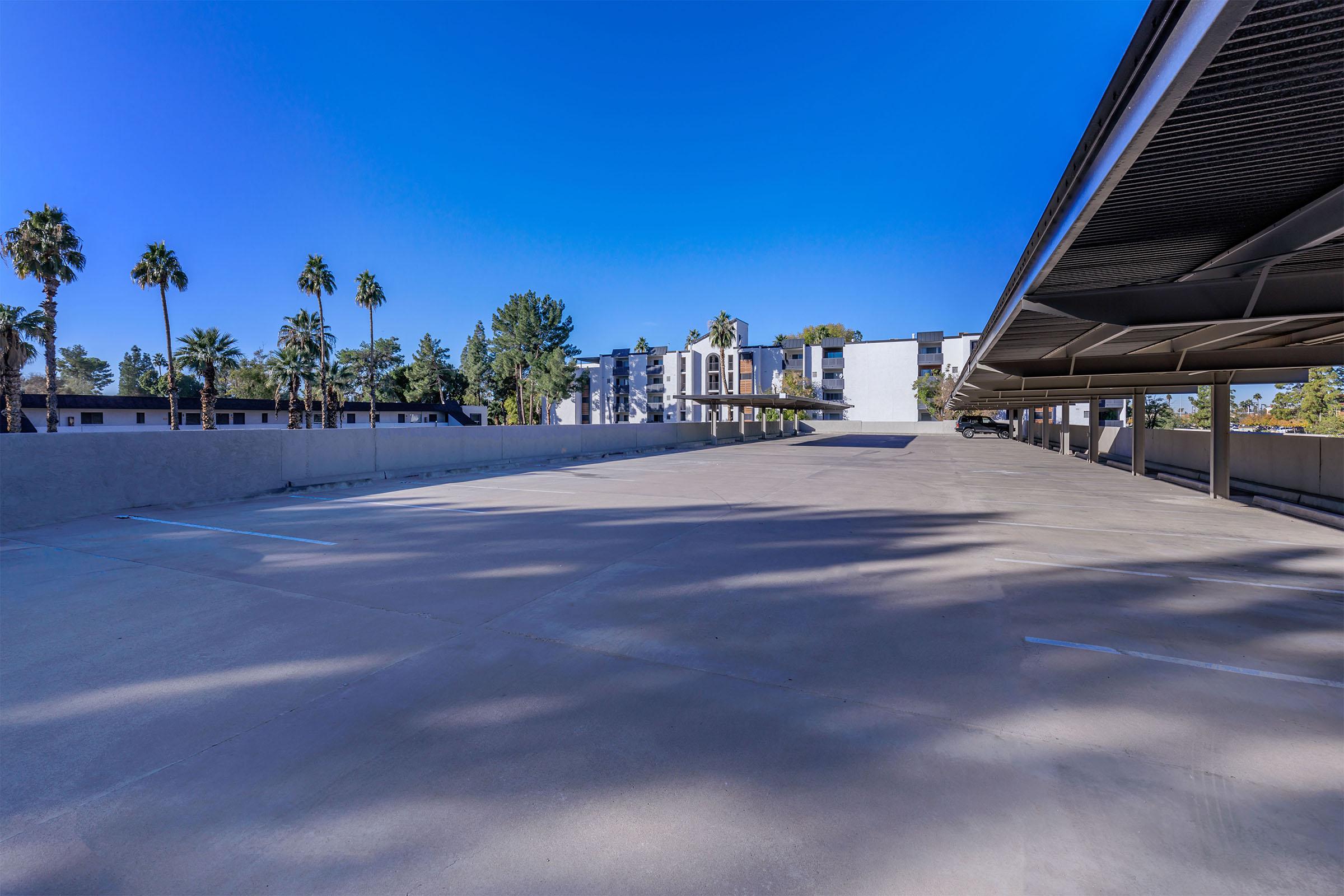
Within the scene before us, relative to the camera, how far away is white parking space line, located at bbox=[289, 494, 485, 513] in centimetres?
1116

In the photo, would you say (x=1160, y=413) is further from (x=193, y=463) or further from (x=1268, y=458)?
(x=193, y=463)

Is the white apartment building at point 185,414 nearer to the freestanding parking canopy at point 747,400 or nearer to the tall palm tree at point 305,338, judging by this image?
the tall palm tree at point 305,338

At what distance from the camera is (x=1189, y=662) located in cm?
428

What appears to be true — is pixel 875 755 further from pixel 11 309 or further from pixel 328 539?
pixel 11 309

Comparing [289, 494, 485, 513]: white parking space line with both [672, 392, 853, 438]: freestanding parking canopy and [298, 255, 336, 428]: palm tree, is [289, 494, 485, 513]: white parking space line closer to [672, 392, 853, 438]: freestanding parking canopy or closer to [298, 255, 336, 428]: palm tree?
[672, 392, 853, 438]: freestanding parking canopy

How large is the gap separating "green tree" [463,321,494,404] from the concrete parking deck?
69.7 metres

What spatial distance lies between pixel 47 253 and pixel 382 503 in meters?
30.3

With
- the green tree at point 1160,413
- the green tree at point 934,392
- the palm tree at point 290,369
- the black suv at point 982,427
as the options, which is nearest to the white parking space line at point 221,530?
the palm tree at point 290,369

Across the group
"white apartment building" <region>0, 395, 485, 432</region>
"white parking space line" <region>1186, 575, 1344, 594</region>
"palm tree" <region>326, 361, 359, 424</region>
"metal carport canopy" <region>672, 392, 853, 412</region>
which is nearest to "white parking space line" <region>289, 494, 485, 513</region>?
"white parking space line" <region>1186, 575, 1344, 594</region>

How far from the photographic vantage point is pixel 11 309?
25.6 meters

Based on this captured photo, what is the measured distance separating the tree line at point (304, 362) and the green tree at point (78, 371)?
183 millimetres

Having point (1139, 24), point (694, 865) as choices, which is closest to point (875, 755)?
point (694, 865)

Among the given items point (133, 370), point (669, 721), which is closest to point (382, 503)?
point (669, 721)

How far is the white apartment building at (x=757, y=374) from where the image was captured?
72875 millimetres
